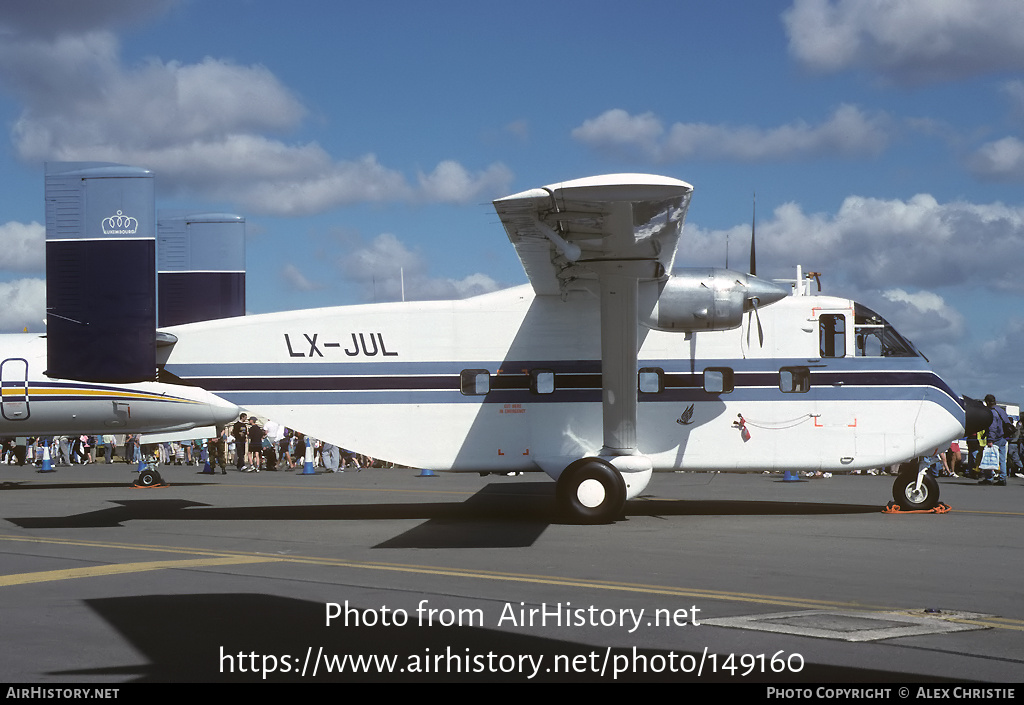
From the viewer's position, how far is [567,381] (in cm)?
1494

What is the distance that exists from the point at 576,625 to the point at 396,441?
8.35 m

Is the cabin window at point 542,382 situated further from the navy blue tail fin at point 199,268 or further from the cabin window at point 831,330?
the navy blue tail fin at point 199,268

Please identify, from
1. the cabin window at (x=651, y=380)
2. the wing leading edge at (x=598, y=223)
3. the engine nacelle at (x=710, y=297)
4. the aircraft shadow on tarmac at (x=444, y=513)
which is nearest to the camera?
the wing leading edge at (x=598, y=223)

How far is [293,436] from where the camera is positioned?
3719 centimetres

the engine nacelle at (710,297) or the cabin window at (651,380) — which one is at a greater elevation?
the engine nacelle at (710,297)

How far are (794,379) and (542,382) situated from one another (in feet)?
12.4

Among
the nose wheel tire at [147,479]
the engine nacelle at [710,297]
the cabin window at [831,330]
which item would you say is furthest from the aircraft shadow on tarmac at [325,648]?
the nose wheel tire at [147,479]

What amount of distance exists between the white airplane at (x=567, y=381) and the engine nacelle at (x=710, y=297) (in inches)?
1.9

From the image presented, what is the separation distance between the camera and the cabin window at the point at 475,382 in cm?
1505

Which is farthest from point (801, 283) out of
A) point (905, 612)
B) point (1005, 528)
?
point (905, 612)

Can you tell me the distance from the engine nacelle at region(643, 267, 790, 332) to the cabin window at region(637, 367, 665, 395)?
2.65 feet

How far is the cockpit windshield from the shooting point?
15133 millimetres

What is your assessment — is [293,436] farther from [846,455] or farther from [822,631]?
[822,631]

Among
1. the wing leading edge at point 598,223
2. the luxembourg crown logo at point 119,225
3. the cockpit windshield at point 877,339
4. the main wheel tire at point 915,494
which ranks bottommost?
the main wheel tire at point 915,494
